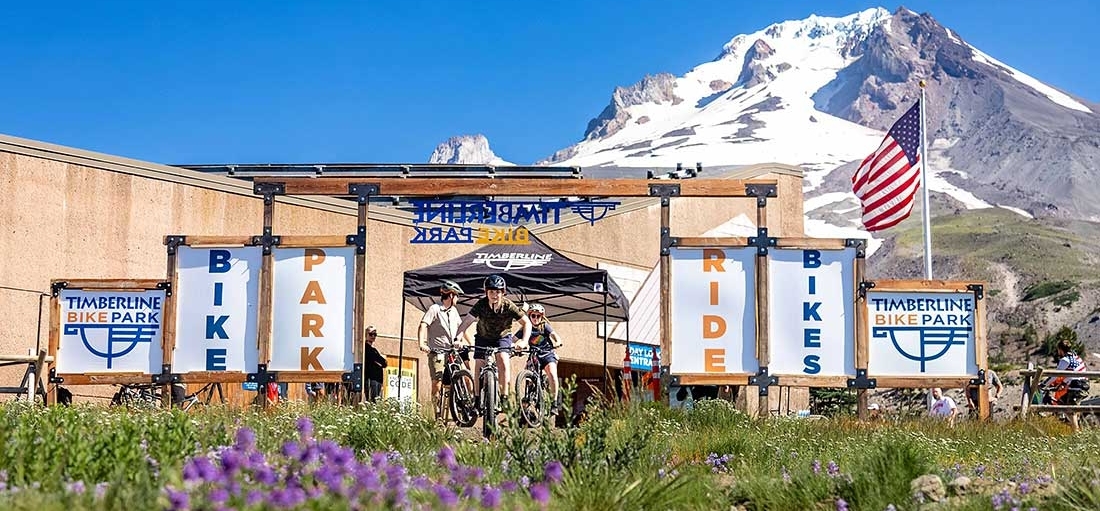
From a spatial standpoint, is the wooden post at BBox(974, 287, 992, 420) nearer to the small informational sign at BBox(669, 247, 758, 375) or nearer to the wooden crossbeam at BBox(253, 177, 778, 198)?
the small informational sign at BBox(669, 247, 758, 375)

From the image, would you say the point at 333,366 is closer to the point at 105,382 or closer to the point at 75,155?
the point at 105,382

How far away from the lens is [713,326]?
43.9 ft

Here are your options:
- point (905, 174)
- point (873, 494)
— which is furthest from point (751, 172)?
point (873, 494)

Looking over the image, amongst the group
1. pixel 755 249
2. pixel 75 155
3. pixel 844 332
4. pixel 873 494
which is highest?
pixel 75 155

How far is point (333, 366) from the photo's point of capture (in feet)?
43.4

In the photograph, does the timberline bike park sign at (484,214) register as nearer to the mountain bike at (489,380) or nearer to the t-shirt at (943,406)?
the mountain bike at (489,380)

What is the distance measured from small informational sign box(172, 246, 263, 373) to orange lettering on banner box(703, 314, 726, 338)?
457cm

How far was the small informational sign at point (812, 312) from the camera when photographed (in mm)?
13352

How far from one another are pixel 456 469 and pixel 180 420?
228cm

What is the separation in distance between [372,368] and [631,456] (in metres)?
9.23

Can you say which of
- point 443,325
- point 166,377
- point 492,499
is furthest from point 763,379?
point 492,499

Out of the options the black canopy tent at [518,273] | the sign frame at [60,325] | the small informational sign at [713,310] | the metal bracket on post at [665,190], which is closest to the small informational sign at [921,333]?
the small informational sign at [713,310]

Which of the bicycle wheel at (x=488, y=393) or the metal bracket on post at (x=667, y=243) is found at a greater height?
the metal bracket on post at (x=667, y=243)

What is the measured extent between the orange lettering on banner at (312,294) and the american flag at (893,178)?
35.7ft
